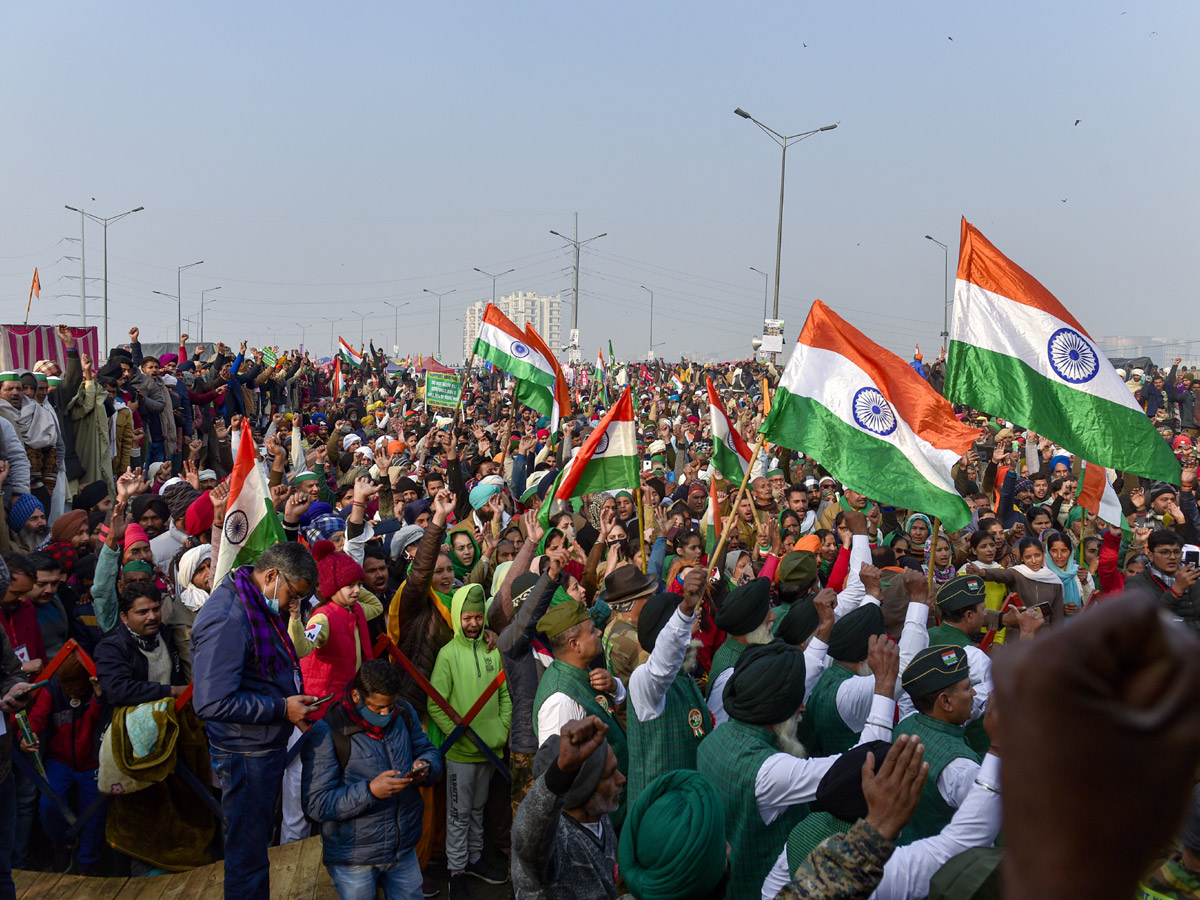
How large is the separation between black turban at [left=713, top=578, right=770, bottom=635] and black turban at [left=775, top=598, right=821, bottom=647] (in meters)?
0.16

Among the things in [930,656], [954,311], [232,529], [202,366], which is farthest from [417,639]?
[202,366]

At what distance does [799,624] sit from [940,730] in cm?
126

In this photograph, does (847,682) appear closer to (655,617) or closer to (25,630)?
(655,617)

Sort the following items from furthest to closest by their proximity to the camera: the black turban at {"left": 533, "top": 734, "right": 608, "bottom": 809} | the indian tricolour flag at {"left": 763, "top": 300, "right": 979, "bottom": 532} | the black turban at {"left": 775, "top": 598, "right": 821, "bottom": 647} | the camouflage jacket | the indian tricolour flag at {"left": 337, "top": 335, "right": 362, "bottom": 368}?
1. the indian tricolour flag at {"left": 337, "top": 335, "right": 362, "bottom": 368}
2. the indian tricolour flag at {"left": 763, "top": 300, "right": 979, "bottom": 532}
3. the black turban at {"left": 775, "top": 598, "right": 821, "bottom": 647}
4. the black turban at {"left": 533, "top": 734, "right": 608, "bottom": 809}
5. the camouflage jacket

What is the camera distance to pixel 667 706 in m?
4.48

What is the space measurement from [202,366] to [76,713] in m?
12.6

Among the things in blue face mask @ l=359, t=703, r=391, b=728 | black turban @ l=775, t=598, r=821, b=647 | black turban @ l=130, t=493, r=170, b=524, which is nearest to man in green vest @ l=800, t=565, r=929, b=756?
black turban @ l=775, t=598, r=821, b=647

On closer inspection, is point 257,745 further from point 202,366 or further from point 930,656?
point 202,366

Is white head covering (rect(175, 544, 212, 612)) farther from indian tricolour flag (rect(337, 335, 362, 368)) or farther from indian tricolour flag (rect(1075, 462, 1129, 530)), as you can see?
indian tricolour flag (rect(337, 335, 362, 368))

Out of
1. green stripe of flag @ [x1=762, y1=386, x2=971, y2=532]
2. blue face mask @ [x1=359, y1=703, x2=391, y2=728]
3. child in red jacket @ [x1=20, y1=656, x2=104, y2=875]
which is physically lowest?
child in red jacket @ [x1=20, y1=656, x2=104, y2=875]

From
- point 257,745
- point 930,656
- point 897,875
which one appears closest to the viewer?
point 897,875

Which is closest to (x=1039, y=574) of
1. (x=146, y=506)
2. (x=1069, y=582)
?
(x=1069, y=582)

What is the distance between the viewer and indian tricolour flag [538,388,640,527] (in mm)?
7766

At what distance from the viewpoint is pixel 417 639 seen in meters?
6.12
